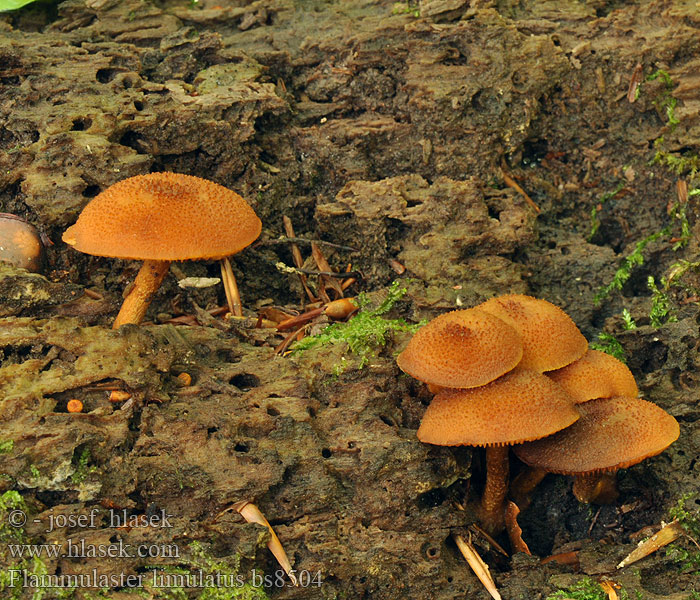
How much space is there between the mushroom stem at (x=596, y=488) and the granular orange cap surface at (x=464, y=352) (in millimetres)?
978

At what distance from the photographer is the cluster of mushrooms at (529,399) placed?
11.1 ft

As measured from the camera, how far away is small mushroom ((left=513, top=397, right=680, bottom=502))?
352 cm

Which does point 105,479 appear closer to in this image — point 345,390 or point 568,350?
point 345,390

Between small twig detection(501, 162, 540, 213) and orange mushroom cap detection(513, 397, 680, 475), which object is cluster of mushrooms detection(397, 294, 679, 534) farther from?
small twig detection(501, 162, 540, 213)

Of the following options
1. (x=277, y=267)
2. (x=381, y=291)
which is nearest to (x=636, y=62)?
(x=381, y=291)

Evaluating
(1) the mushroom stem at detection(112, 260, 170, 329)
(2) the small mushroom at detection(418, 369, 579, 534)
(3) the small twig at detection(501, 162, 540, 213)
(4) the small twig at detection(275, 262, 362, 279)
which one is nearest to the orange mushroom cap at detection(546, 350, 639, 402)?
(2) the small mushroom at detection(418, 369, 579, 534)

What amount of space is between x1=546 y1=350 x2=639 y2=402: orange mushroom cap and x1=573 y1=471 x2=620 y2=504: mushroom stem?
496mm

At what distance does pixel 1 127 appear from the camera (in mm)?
4547

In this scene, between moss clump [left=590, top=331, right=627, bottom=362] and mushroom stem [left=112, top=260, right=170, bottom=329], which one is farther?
moss clump [left=590, top=331, right=627, bottom=362]

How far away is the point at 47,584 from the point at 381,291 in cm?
262

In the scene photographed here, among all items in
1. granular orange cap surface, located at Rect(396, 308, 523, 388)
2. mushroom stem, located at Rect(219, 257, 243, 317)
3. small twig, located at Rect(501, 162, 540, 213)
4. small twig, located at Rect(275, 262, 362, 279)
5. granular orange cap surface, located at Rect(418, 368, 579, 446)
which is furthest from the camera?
small twig, located at Rect(501, 162, 540, 213)

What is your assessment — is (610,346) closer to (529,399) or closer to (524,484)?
(524,484)

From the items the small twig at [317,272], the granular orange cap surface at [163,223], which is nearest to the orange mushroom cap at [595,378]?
the small twig at [317,272]

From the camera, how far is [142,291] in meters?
4.02
